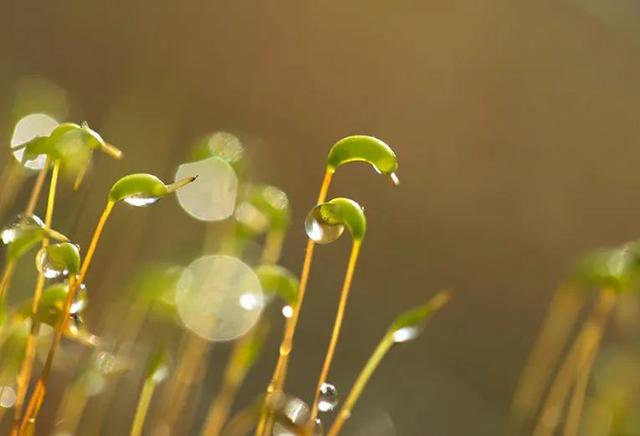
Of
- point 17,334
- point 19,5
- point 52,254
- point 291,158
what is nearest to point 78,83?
point 19,5

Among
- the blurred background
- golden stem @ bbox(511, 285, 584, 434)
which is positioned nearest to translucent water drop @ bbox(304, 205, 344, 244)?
the blurred background

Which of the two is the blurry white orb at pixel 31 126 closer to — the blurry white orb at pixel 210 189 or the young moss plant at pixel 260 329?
the blurry white orb at pixel 210 189

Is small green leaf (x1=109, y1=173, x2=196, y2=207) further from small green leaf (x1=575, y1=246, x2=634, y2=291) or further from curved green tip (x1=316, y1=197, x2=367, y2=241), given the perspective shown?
small green leaf (x1=575, y1=246, x2=634, y2=291)

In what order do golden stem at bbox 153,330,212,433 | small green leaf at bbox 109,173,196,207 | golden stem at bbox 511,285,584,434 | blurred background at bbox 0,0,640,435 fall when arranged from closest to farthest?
small green leaf at bbox 109,173,196,207 → golden stem at bbox 153,330,212,433 → blurred background at bbox 0,0,640,435 → golden stem at bbox 511,285,584,434

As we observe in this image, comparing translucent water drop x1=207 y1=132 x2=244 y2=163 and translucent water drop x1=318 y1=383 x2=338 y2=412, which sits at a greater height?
translucent water drop x1=207 y1=132 x2=244 y2=163

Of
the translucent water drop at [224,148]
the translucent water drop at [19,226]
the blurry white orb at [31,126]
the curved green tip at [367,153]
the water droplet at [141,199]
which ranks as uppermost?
the translucent water drop at [224,148]

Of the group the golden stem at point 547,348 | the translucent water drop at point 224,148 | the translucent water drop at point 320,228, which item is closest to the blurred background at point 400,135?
the golden stem at point 547,348

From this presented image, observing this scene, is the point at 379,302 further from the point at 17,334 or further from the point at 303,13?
the point at 17,334
